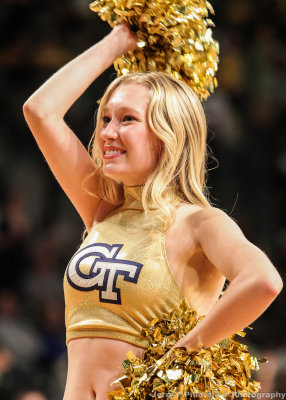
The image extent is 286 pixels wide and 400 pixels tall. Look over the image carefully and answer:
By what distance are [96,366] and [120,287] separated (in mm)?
254

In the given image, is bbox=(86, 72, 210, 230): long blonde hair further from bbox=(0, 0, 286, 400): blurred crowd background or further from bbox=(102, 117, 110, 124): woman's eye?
bbox=(0, 0, 286, 400): blurred crowd background

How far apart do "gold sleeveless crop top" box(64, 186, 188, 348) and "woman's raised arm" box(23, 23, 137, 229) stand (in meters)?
0.30

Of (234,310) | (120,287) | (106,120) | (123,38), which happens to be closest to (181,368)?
(234,310)

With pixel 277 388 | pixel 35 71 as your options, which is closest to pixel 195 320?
pixel 277 388

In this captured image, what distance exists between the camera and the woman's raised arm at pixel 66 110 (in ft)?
8.58

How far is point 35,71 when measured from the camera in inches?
219

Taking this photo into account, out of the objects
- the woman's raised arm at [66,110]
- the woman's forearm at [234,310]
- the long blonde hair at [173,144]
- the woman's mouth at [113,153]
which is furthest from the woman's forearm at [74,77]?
the woman's forearm at [234,310]

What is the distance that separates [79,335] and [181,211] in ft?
1.71

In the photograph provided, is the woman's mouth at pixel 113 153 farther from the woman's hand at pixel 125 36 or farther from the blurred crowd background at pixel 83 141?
the blurred crowd background at pixel 83 141

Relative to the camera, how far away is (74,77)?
2.66 m

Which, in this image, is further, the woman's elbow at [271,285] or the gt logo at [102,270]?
the gt logo at [102,270]

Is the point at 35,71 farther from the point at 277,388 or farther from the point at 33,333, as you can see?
the point at 277,388

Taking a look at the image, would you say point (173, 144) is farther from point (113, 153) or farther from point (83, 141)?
point (83, 141)

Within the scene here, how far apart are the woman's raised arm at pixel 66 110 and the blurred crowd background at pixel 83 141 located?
2.12 meters
